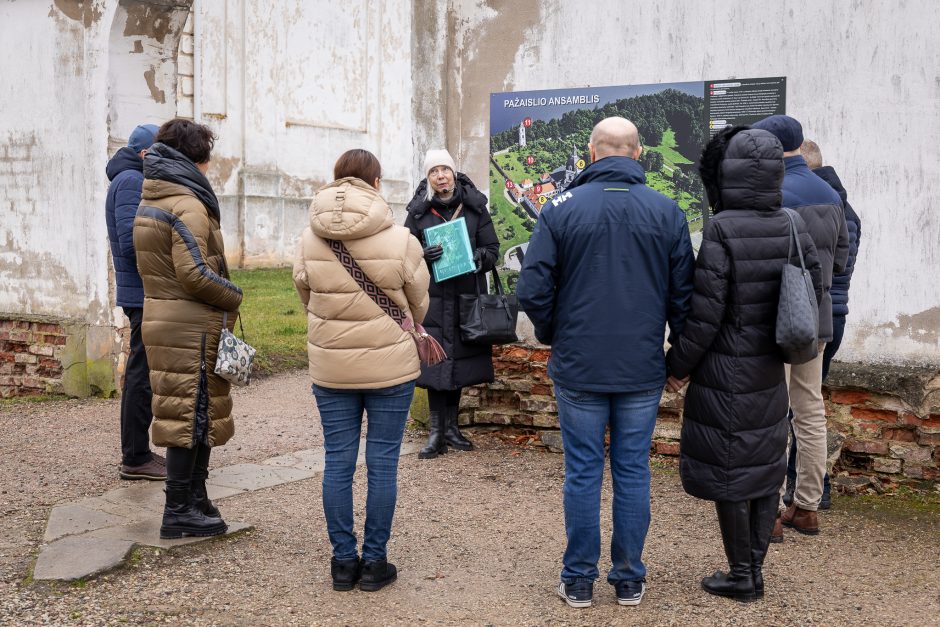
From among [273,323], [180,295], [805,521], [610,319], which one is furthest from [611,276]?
[273,323]

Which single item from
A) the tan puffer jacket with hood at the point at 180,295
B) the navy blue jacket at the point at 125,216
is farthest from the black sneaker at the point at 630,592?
the navy blue jacket at the point at 125,216

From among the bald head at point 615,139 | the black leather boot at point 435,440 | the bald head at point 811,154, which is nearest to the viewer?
the bald head at point 615,139

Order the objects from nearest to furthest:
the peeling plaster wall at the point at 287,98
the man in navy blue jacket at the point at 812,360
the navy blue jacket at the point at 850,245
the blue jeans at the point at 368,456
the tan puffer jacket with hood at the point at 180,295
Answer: the blue jeans at the point at 368,456 → the tan puffer jacket with hood at the point at 180,295 → the man in navy blue jacket at the point at 812,360 → the navy blue jacket at the point at 850,245 → the peeling plaster wall at the point at 287,98

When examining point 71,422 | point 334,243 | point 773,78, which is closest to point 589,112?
point 773,78

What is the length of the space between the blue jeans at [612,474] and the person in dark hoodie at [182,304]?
192 centimetres

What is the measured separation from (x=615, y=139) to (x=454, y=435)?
3.52 m

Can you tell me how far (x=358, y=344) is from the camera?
4.22m

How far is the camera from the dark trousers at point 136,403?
6.18 m

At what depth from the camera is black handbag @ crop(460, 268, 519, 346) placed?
21.9 feet

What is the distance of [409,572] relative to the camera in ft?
15.3

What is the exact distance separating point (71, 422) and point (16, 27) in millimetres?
3785

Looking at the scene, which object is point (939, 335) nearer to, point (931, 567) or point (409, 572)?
point (931, 567)

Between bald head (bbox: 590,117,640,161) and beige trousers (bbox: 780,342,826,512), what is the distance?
68.7 inches

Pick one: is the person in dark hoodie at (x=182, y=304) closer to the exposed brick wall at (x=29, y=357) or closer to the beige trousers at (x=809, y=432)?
the beige trousers at (x=809, y=432)
